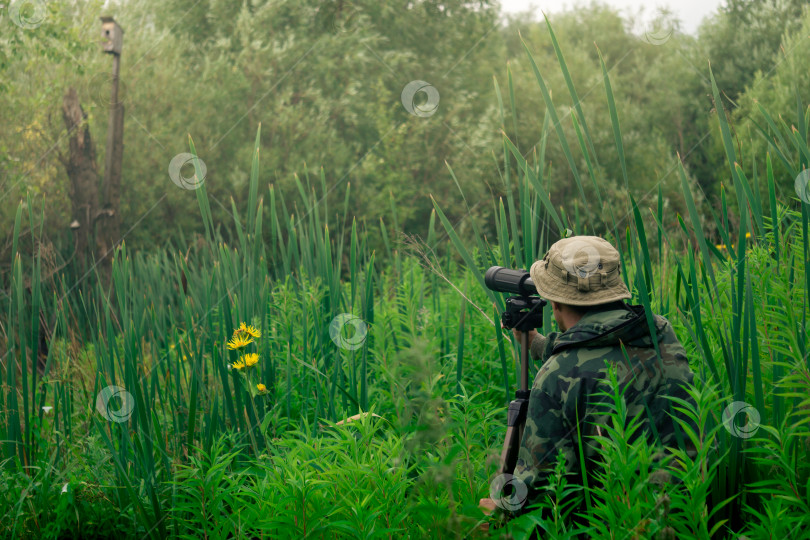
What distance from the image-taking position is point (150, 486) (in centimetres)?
Result: 235

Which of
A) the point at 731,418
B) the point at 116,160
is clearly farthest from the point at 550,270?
the point at 116,160

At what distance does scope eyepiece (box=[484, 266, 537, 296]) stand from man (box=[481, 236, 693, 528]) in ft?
0.51

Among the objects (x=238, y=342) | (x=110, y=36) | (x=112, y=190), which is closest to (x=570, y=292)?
(x=238, y=342)

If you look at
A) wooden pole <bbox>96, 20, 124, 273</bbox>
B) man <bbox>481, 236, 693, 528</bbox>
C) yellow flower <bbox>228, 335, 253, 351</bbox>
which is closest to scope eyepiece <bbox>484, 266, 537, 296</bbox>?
man <bbox>481, 236, 693, 528</bbox>

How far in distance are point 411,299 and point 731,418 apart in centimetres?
202

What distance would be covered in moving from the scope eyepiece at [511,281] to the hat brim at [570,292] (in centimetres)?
3

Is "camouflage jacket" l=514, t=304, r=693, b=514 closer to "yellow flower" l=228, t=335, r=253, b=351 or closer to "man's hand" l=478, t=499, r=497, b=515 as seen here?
"man's hand" l=478, t=499, r=497, b=515

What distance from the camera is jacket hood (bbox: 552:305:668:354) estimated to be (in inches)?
74.2

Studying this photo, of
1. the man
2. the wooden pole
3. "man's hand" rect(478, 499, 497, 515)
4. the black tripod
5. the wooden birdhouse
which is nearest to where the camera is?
"man's hand" rect(478, 499, 497, 515)

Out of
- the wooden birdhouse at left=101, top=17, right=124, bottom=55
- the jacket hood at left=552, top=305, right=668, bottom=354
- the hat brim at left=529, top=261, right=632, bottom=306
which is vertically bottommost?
the jacket hood at left=552, top=305, right=668, bottom=354

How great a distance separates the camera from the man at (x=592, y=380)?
1.83m

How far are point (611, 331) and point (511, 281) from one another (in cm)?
38

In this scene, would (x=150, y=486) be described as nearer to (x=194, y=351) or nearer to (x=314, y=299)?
(x=194, y=351)

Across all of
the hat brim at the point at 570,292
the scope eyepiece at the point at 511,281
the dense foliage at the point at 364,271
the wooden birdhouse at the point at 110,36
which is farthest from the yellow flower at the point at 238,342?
the wooden birdhouse at the point at 110,36
